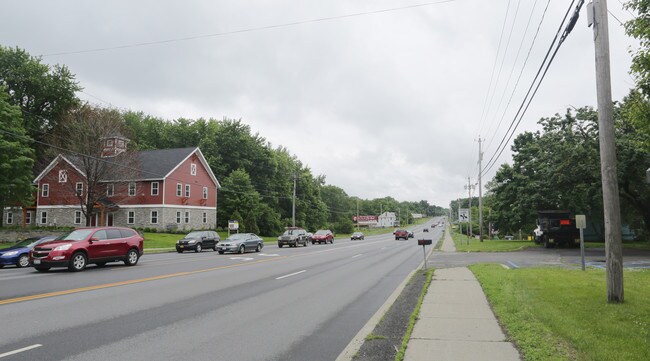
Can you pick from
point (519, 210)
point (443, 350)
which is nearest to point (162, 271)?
point (443, 350)

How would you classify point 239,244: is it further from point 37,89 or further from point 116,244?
point 37,89

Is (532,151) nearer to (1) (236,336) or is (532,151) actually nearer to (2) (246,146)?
(1) (236,336)

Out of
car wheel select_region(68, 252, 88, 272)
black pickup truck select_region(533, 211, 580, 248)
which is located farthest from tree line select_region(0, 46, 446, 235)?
black pickup truck select_region(533, 211, 580, 248)

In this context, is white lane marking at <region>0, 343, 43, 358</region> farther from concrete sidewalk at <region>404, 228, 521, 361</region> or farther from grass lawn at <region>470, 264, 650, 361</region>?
grass lawn at <region>470, 264, 650, 361</region>

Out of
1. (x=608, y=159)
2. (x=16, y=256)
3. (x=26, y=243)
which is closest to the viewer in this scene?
(x=608, y=159)

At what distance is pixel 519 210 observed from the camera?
37.7 m

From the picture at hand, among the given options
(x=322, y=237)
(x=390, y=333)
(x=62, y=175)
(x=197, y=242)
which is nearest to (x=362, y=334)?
(x=390, y=333)

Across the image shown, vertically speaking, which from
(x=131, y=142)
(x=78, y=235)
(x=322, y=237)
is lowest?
(x=322, y=237)

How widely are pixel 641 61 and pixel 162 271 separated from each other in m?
15.5

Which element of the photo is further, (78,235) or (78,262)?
(78,235)

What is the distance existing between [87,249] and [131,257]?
2.26m

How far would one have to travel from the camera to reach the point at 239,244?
28.0 m

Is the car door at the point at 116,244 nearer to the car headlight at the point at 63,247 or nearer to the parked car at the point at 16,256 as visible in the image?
the car headlight at the point at 63,247

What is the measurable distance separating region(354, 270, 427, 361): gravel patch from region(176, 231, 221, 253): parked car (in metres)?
22.0
